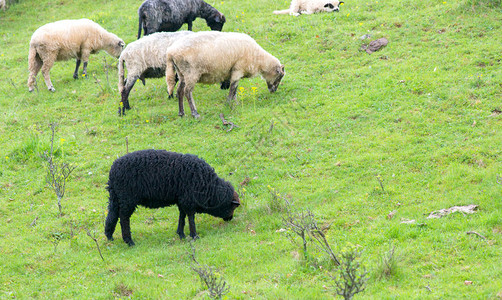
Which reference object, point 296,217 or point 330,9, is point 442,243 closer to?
point 296,217

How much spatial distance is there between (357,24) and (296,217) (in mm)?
9323

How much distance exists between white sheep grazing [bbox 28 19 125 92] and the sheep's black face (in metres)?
5.64

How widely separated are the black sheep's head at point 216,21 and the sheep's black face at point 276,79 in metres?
4.50

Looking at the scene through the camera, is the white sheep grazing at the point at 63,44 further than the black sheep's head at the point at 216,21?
No

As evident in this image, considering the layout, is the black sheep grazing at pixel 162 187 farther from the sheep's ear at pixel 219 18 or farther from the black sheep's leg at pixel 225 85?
the sheep's ear at pixel 219 18

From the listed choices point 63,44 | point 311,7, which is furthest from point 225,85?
point 311,7

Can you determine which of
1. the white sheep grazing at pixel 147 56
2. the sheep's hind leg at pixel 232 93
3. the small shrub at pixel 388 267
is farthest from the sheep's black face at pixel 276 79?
the small shrub at pixel 388 267

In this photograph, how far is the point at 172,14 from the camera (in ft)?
48.8

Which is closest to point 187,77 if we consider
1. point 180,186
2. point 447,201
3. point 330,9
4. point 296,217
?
point 180,186

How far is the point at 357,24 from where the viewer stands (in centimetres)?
1466

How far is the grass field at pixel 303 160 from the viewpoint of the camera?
626 centimetres

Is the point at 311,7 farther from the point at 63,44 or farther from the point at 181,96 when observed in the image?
the point at 63,44

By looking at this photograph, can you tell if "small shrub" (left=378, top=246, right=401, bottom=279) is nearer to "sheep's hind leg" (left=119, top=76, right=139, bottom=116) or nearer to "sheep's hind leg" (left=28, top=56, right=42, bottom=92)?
"sheep's hind leg" (left=119, top=76, right=139, bottom=116)

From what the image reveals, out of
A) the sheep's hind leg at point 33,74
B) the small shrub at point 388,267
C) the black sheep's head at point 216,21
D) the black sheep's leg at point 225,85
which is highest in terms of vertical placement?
the small shrub at point 388,267
